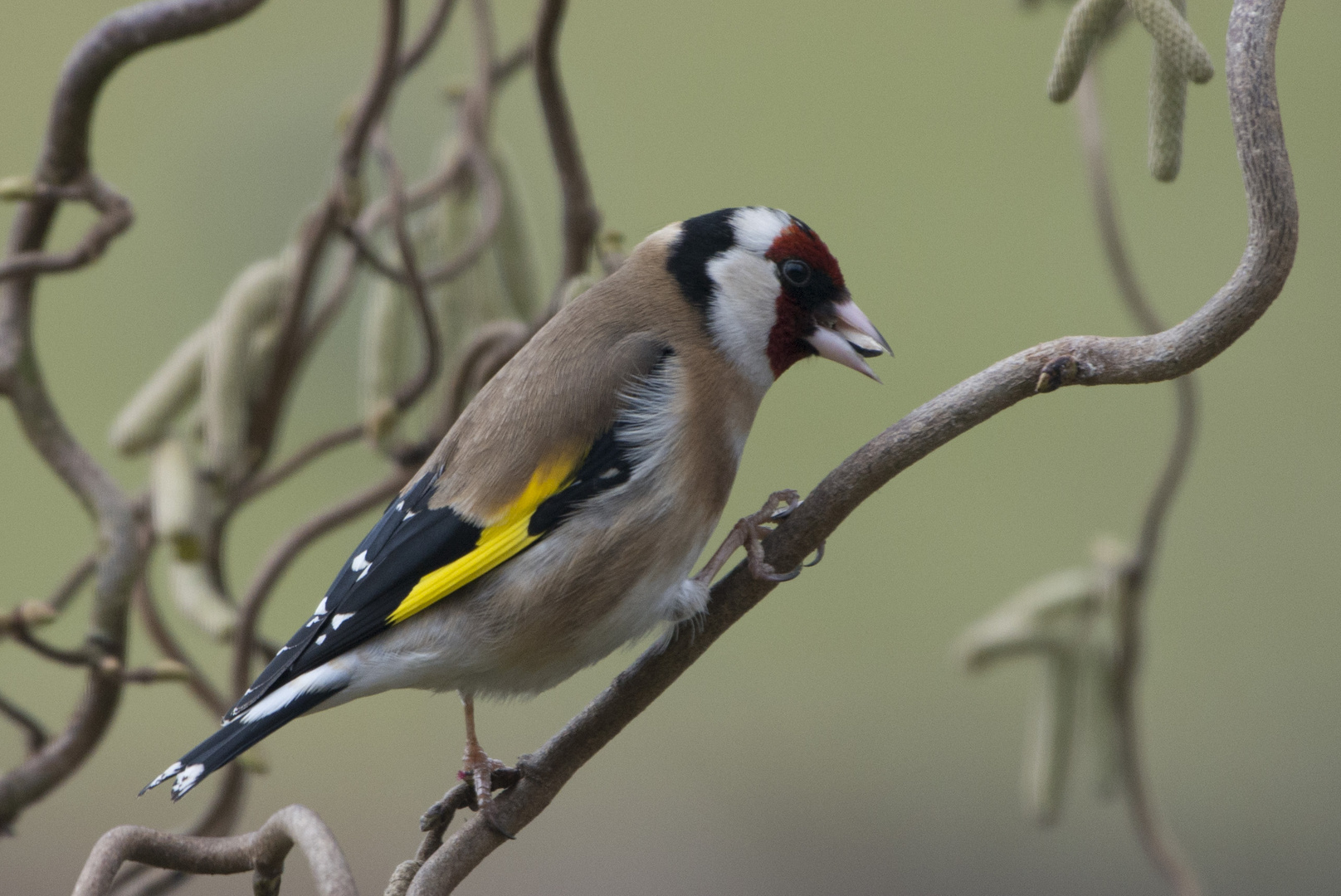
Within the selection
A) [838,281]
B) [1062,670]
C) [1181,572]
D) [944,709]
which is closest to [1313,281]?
[1181,572]

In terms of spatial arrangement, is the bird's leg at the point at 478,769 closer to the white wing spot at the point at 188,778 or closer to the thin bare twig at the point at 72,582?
the white wing spot at the point at 188,778

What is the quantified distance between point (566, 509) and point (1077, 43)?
58 cm

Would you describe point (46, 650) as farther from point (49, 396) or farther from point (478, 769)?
point (478, 769)

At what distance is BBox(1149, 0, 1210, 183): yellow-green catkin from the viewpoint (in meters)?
0.83

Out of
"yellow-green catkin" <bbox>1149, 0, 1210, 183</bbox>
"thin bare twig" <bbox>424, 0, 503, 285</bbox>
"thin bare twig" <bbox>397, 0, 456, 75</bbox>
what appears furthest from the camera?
"thin bare twig" <bbox>397, 0, 456, 75</bbox>

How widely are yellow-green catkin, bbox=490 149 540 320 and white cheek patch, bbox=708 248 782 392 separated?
0.35 m

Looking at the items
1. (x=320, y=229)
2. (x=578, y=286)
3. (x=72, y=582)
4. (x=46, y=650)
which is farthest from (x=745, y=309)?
(x=72, y=582)

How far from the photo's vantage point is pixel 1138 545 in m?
1.50

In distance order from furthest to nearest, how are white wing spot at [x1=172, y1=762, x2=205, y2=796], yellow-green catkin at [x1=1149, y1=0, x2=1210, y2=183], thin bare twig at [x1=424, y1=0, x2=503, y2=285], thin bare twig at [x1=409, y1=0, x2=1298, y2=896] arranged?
thin bare twig at [x1=424, y1=0, x2=503, y2=285] → white wing spot at [x1=172, y1=762, x2=205, y2=796] → yellow-green catkin at [x1=1149, y1=0, x2=1210, y2=183] → thin bare twig at [x1=409, y1=0, x2=1298, y2=896]

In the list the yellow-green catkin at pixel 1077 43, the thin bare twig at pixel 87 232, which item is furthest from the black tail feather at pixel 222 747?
the yellow-green catkin at pixel 1077 43

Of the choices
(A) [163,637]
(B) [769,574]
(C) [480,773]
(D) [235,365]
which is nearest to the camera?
(B) [769,574]

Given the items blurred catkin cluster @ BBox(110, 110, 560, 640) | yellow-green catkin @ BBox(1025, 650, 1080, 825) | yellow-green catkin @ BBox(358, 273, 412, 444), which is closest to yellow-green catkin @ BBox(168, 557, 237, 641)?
blurred catkin cluster @ BBox(110, 110, 560, 640)

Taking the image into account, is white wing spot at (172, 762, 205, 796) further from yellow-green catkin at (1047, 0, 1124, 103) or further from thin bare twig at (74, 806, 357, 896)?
yellow-green catkin at (1047, 0, 1124, 103)

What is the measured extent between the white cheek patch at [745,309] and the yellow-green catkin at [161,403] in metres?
0.59
